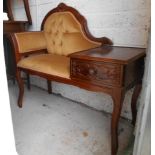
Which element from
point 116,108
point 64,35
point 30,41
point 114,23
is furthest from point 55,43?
point 116,108

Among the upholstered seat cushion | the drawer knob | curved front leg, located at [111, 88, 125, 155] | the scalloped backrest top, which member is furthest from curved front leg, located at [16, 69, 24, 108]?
curved front leg, located at [111, 88, 125, 155]

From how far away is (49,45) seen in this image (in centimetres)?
218

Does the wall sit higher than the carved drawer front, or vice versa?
the wall

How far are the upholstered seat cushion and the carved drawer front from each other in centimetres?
13

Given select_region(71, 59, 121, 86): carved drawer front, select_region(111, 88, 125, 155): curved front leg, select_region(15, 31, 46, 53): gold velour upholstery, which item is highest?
select_region(15, 31, 46, 53): gold velour upholstery

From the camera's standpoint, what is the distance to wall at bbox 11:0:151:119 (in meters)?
1.58

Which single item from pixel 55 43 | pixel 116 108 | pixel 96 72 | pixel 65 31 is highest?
pixel 65 31

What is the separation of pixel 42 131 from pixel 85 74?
0.68 metres

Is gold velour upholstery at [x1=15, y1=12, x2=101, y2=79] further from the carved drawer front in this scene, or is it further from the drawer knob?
the drawer knob

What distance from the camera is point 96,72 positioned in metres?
1.29

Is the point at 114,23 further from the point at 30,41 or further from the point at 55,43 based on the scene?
the point at 30,41

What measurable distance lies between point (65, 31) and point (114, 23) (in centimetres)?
54

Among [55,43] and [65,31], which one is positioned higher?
[65,31]

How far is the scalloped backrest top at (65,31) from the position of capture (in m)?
1.85
